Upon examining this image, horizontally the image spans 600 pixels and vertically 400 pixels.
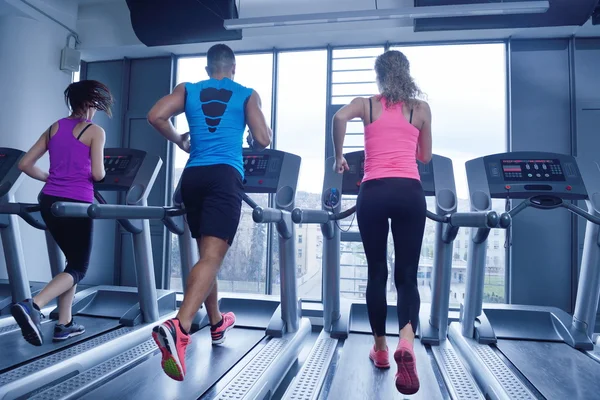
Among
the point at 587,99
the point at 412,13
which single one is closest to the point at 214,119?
the point at 412,13

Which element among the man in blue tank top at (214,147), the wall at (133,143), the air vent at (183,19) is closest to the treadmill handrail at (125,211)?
the man in blue tank top at (214,147)

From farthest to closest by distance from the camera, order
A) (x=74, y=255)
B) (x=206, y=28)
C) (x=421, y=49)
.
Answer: (x=421, y=49) < (x=206, y=28) < (x=74, y=255)

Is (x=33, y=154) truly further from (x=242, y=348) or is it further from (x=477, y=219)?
(x=477, y=219)

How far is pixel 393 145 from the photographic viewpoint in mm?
1984

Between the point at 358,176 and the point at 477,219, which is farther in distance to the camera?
the point at 358,176

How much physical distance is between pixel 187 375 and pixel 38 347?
1.08 meters

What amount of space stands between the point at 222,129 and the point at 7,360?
1743mm

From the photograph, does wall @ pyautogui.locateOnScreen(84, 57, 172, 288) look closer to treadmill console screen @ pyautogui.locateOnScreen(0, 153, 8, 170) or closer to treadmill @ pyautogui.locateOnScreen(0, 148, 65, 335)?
treadmill @ pyautogui.locateOnScreen(0, 148, 65, 335)

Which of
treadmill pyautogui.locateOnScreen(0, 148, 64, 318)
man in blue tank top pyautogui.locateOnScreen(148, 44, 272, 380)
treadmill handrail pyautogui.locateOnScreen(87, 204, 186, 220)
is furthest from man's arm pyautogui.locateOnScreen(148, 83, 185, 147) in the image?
treadmill pyautogui.locateOnScreen(0, 148, 64, 318)

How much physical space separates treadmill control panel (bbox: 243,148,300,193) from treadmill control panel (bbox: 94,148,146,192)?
30.7 inches

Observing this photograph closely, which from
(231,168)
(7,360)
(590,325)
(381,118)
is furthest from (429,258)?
(7,360)

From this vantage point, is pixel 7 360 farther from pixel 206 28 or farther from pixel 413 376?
pixel 206 28

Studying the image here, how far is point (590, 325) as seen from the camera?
2.70 metres

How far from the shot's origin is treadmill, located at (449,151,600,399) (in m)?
2.37
